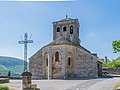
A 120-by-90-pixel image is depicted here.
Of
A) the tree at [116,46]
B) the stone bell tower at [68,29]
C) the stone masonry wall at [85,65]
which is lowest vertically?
the stone masonry wall at [85,65]

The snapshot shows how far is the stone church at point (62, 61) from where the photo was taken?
3678 centimetres

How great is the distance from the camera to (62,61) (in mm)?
36750

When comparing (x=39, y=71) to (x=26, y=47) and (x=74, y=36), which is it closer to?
(x=74, y=36)

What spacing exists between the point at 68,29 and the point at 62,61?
303 inches

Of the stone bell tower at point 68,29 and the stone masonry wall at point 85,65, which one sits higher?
the stone bell tower at point 68,29

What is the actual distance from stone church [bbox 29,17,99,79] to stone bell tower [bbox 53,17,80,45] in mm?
3716

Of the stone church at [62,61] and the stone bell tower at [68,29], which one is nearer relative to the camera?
the stone church at [62,61]

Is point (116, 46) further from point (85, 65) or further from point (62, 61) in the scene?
point (85, 65)

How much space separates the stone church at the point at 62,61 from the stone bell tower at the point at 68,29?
12.2ft

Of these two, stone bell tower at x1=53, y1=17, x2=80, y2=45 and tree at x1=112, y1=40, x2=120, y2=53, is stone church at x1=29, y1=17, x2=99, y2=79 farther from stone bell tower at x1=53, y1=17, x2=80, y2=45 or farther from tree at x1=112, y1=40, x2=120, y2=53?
tree at x1=112, y1=40, x2=120, y2=53

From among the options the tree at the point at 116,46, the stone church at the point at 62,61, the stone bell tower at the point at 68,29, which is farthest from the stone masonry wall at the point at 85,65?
the tree at the point at 116,46

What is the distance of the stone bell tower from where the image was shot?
42438mm

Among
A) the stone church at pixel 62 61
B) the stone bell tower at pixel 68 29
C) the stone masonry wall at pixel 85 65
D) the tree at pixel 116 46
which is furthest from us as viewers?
the stone bell tower at pixel 68 29

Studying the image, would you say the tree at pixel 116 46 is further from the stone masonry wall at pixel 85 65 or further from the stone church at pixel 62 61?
Result: the stone masonry wall at pixel 85 65
